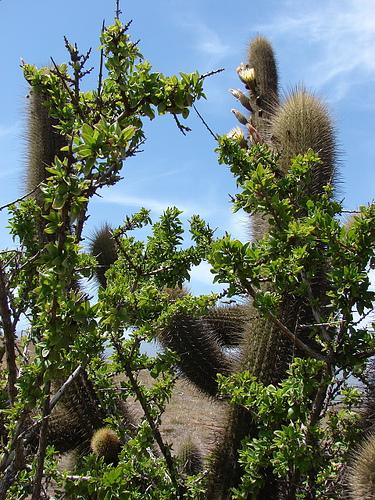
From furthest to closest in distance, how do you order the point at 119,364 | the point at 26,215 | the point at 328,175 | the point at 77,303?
the point at 328,175 < the point at 119,364 < the point at 26,215 < the point at 77,303

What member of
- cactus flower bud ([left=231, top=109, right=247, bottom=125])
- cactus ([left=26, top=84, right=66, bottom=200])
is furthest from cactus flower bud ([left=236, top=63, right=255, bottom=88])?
cactus ([left=26, top=84, right=66, bottom=200])

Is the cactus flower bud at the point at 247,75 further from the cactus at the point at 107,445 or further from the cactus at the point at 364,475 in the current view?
the cactus at the point at 364,475

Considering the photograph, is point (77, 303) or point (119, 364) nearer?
point (77, 303)

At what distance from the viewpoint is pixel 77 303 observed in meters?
2.12

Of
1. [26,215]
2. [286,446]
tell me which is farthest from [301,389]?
[26,215]

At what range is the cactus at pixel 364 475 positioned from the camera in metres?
3.44

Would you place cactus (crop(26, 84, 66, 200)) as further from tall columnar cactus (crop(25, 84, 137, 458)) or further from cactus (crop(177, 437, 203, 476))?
cactus (crop(177, 437, 203, 476))

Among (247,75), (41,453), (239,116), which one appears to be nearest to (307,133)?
(239,116)

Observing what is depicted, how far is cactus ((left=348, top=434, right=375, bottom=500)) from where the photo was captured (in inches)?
135

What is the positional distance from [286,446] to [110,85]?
162 centimetres

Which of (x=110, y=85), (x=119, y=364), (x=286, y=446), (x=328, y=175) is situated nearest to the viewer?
(x=110, y=85)

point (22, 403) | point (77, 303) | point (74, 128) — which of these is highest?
point (74, 128)

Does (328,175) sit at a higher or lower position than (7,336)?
higher

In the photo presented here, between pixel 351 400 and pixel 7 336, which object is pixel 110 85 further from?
pixel 351 400
